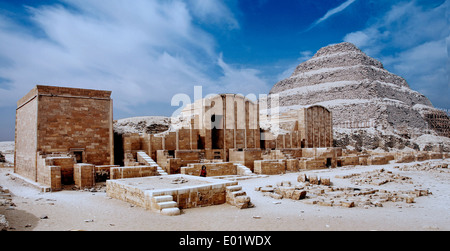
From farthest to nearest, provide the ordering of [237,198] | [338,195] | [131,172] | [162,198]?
[131,172], [338,195], [237,198], [162,198]

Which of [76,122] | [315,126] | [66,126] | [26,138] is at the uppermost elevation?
[315,126]

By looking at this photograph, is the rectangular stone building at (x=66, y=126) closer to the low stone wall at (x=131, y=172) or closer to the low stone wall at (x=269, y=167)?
the low stone wall at (x=131, y=172)

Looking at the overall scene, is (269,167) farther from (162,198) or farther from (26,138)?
(26,138)

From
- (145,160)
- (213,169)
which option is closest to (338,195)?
(213,169)

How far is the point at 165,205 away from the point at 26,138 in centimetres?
1186

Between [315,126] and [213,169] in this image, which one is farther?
[315,126]

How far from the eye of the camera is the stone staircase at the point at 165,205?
19.9 ft

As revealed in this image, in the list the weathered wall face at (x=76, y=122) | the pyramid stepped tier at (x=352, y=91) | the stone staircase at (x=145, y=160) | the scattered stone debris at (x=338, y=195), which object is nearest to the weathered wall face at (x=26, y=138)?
the weathered wall face at (x=76, y=122)

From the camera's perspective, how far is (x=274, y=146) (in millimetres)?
22844

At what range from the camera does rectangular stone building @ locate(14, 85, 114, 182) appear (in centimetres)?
1256

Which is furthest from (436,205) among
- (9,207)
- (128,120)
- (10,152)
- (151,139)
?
(10,152)

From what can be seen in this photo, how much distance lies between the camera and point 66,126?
43.2 feet
